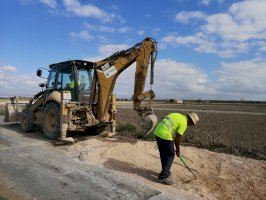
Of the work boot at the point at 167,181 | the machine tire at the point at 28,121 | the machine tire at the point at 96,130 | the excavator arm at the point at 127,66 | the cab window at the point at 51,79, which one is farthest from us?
the machine tire at the point at 28,121

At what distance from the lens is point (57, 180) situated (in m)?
6.78

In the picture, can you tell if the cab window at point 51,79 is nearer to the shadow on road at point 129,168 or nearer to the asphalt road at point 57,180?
the asphalt road at point 57,180

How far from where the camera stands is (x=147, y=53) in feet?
33.7

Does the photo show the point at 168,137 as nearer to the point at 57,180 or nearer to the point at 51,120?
the point at 57,180

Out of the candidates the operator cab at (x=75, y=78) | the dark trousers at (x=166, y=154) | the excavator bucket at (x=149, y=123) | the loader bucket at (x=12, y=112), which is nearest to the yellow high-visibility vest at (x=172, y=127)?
the dark trousers at (x=166, y=154)

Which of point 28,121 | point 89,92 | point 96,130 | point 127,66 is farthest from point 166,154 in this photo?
point 28,121

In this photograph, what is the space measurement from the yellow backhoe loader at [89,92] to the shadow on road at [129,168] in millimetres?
1950

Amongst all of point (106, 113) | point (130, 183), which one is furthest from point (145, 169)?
point (106, 113)

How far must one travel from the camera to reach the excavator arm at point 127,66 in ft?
32.7

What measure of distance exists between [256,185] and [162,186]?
6.47 ft

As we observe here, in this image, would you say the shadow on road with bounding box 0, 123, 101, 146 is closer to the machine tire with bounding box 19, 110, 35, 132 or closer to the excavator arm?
the machine tire with bounding box 19, 110, 35, 132

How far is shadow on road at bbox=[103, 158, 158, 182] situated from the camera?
23.7ft

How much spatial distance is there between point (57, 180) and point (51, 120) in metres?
5.72

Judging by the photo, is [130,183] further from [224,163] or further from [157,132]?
[224,163]
